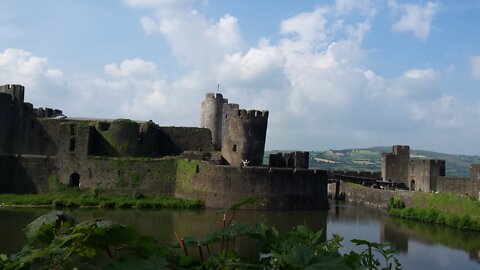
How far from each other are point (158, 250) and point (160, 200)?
29.3 metres

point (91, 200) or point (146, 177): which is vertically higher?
point (146, 177)

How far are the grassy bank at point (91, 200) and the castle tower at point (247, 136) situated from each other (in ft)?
14.3

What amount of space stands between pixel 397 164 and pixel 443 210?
1736cm

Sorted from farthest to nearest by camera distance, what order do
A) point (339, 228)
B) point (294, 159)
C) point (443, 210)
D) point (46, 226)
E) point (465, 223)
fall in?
point (294, 159) < point (443, 210) < point (465, 223) < point (339, 228) < point (46, 226)

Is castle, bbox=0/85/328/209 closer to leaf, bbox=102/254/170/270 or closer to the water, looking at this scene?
the water

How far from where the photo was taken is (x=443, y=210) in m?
30.4

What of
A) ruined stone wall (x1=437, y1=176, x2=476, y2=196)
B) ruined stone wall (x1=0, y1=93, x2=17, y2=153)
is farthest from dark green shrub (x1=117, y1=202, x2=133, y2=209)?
ruined stone wall (x1=437, y1=176, x2=476, y2=196)

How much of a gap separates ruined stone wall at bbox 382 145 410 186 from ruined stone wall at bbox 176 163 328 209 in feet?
58.8

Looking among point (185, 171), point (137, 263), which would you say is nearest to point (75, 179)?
point (185, 171)

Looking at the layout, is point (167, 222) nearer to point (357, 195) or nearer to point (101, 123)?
point (101, 123)

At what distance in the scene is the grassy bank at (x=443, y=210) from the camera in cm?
2758

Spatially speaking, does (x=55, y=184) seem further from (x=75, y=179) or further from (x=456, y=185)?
(x=456, y=185)

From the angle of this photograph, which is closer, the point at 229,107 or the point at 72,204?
the point at 72,204

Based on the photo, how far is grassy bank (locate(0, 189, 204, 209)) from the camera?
2945 cm
